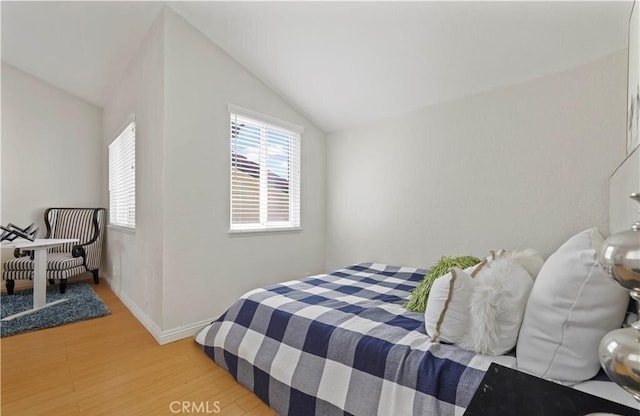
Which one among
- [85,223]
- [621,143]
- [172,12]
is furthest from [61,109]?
[621,143]

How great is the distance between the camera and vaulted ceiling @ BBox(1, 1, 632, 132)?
181 cm

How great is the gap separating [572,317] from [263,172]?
2705 millimetres

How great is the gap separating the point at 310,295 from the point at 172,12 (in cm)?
253

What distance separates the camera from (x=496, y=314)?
1.12 metres

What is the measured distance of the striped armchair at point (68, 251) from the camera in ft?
10.8

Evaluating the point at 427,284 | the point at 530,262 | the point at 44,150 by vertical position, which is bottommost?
the point at 427,284

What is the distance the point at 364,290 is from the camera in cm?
208

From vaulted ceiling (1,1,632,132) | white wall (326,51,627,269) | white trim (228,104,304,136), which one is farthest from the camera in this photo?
white trim (228,104,304,136)

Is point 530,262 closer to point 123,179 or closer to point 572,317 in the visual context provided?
point 572,317

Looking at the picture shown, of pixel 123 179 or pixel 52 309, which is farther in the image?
pixel 123 179

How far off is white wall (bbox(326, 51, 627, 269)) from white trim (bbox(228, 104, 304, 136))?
587 mm

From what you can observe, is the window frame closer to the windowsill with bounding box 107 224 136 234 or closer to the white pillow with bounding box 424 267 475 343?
the windowsill with bounding box 107 224 136 234

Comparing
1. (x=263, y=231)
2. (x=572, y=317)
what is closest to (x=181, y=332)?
(x=263, y=231)

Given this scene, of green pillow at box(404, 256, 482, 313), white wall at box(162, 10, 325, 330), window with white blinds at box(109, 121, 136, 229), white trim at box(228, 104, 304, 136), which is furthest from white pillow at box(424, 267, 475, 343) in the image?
window with white blinds at box(109, 121, 136, 229)
